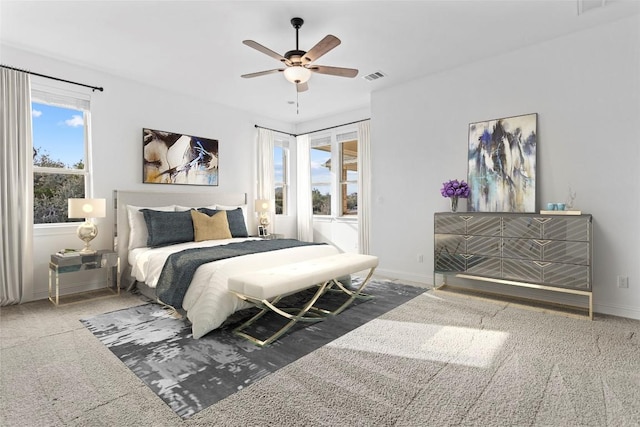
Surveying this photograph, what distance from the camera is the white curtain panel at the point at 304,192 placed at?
6.74 meters

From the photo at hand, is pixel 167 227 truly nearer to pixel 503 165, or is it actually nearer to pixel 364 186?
pixel 364 186

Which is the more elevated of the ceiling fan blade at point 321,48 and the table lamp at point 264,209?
the ceiling fan blade at point 321,48

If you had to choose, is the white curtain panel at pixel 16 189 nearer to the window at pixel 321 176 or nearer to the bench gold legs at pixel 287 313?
the bench gold legs at pixel 287 313

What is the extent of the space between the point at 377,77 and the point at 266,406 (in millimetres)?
4087

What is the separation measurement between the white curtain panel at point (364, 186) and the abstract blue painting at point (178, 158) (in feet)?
8.09

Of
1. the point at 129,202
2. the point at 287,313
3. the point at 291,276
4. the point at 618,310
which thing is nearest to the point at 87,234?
the point at 129,202

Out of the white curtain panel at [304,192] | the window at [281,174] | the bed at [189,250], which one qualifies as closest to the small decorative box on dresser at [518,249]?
the bed at [189,250]

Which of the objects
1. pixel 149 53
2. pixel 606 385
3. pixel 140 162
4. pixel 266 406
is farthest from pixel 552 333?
pixel 140 162

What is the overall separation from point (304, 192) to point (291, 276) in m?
4.12

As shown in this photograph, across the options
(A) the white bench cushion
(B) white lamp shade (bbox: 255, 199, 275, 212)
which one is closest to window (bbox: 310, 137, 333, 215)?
(B) white lamp shade (bbox: 255, 199, 275, 212)

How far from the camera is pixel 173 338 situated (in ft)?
8.96

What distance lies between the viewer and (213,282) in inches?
112

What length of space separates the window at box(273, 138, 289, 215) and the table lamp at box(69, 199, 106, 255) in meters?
3.38

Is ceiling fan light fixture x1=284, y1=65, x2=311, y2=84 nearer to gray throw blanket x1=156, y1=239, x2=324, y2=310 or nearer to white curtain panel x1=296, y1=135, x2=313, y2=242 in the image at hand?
gray throw blanket x1=156, y1=239, x2=324, y2=310
